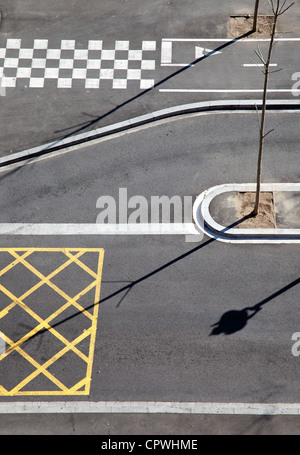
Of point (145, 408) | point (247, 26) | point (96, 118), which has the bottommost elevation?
point (145, 408)

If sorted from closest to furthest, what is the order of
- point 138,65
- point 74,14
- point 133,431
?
1. point 133,431
2. point 138,65
3. point 74,14

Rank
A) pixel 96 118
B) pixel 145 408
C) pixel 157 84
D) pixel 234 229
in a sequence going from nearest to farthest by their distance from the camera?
pixel 145 408, pixel 234 229, pixel 96 118, pixel 157 84

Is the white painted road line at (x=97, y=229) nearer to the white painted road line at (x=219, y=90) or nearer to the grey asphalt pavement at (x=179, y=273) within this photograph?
the grey asphalt pavement at (x=179, y=273)

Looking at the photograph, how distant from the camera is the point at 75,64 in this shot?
22250mm

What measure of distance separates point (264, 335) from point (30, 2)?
17.4 meters

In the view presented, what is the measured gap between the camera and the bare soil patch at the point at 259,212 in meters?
17.7

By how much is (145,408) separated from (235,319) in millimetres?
3483

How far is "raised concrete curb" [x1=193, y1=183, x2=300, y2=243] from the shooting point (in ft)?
57.1

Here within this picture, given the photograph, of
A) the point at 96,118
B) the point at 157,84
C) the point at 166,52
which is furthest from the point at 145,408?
the point at 166,52

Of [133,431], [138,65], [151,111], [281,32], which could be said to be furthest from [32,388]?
[281,32]

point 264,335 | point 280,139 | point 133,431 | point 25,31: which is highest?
point 25,31

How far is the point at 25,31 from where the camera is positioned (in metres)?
23.4

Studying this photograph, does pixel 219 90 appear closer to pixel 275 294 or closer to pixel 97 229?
pixel 97 229

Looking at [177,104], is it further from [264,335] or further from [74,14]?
[264,335]
